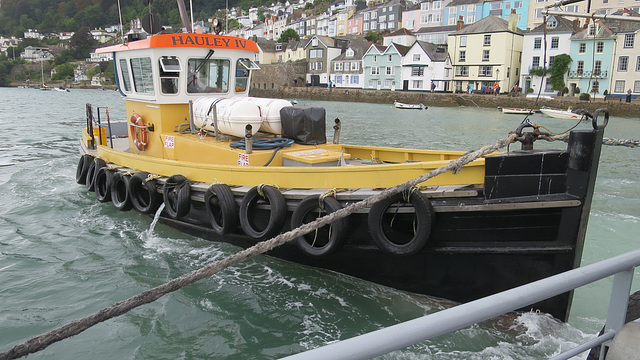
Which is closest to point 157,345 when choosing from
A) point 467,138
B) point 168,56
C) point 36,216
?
point 168,56

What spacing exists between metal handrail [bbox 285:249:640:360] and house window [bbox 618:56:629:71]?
44819mm

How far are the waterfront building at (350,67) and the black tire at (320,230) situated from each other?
2155 inches

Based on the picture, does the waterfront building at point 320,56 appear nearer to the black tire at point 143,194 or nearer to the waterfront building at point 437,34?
the waterfront building at point 437,34

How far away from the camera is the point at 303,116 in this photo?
6988 mm

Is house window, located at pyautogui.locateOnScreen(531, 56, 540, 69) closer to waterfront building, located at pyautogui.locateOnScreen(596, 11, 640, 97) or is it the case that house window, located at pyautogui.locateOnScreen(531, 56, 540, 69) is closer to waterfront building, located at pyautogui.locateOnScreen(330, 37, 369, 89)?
waterfront building, located at pyautogui.locateOnScreen(596, 11, 640, 97)

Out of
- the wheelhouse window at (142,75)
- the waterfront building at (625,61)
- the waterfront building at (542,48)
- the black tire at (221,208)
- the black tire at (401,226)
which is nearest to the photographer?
the black tire at (401,226)

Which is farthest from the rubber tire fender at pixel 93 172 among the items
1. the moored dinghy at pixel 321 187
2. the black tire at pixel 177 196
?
the black tire at pixel 177 196

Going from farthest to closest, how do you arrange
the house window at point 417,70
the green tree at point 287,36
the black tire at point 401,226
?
the green tree at point 287,36 < the house window at point 417,70 < the black tire at point 401,226

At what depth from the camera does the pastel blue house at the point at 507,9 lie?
193 ft

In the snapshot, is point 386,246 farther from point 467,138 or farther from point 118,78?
point 467,138

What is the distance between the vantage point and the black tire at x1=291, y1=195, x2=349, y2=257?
16.6ft

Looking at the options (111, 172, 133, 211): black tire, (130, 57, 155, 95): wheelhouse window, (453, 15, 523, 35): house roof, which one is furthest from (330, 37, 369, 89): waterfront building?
(111, 172, 133, 211): black tire

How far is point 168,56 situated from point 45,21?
16426 cm

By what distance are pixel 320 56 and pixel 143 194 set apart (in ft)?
200
